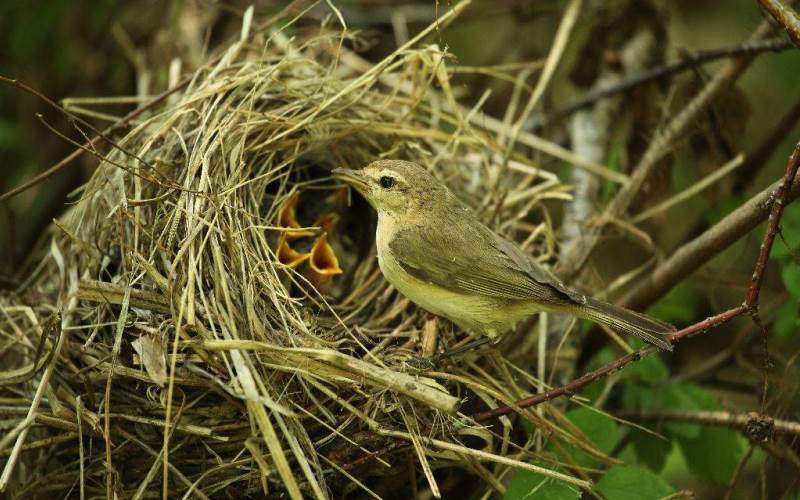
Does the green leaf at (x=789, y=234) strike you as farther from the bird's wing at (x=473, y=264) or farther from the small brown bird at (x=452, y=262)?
the bird's wing at (x=473, y=264)

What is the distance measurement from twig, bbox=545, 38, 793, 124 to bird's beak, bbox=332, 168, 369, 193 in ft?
4.56

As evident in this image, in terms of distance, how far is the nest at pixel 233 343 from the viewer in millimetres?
2836

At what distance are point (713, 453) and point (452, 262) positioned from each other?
53.3 inches

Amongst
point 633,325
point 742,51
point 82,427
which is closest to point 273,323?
point 82,427

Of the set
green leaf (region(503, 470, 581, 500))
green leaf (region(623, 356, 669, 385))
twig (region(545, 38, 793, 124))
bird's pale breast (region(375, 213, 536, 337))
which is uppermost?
twig (region(545, 38, 793, 124))

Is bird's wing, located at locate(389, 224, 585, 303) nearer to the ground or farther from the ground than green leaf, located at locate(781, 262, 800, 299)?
nearer to the ground

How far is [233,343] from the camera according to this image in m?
2.71

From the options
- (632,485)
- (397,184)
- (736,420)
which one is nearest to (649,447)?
(736,420)

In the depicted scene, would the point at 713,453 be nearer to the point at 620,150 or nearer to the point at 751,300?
the point at 751,300

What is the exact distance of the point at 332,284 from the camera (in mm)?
3996

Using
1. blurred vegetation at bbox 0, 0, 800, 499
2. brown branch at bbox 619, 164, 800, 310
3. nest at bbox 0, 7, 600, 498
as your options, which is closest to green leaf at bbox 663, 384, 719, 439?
blurred vegetation at bbox 0, 0, 800, 499

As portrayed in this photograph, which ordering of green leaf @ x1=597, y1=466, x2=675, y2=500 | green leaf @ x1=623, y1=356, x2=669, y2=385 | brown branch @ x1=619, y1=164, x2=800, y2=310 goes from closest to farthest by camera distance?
green leaf @ x1=597, y1=466, x2=675, y2=500
brown branch @ x1=619, y1=164, x2=800, y2=310
green leaf @ x1=623, y1=356, x2=669, y2=385

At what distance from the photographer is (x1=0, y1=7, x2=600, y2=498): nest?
2.84 meters

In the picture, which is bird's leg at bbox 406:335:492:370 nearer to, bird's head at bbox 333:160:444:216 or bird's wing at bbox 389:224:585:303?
bird's wing at bbox 389:224:585:303
